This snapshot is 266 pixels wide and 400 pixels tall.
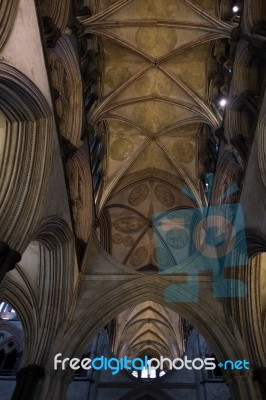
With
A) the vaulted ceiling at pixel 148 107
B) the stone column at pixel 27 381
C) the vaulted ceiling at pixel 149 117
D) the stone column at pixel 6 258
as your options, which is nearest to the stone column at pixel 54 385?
the stone column at pixel 27 381

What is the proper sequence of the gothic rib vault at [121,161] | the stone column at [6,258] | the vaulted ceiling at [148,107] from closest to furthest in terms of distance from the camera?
Result: the stone column at [6,258]
the gothic rib vault at [121,161]
the vaulted ceiling at [148,107]

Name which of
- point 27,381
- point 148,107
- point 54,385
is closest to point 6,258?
point 27,381

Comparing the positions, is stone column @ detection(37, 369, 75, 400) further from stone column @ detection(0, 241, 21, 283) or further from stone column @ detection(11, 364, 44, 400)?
stone column @ detection(0, 241, 21, 283)

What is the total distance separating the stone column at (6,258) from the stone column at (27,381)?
3.40m

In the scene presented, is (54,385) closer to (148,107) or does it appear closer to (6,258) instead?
(6,258)

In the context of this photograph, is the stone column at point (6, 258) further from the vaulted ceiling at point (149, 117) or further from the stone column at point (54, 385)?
the vaulted ceiling at point (149, 117)

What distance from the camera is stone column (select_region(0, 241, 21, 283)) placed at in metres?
5.19

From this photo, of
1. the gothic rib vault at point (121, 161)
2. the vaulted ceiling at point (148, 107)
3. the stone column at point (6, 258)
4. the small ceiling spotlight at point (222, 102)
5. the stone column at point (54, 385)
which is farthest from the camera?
the vaulted ceiling at point (148, 107)

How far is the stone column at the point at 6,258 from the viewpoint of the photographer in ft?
17.0

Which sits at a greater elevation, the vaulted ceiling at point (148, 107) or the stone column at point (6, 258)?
the vaulted ceiling at point (148, 107)

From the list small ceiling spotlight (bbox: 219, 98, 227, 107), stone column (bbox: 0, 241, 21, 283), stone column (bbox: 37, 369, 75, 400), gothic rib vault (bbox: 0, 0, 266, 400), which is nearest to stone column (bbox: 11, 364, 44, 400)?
gothic rib vault (bbox: 0, 0, 266, 400)

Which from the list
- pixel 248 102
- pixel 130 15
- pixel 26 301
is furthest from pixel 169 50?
pixel 26 301

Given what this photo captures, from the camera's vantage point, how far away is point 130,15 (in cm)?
1119

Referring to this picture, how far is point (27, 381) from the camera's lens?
286 inches
